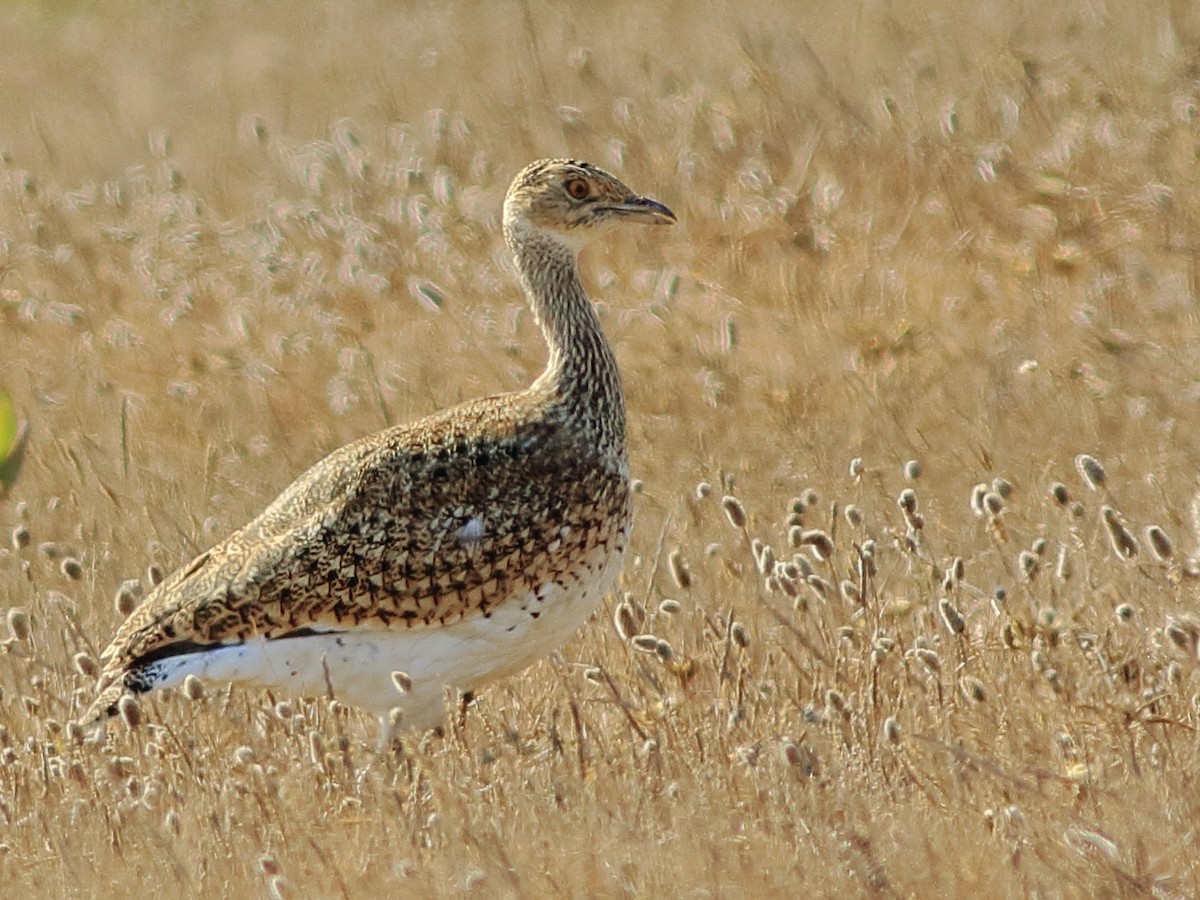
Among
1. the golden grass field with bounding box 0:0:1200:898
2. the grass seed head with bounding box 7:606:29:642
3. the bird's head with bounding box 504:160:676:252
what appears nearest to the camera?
the golden grass field with bounding box 0:0:1200:898

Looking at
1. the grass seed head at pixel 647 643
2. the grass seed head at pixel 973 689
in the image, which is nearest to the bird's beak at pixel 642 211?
the grass seed head at pixel 647 643

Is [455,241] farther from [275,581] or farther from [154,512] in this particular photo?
[275,581]

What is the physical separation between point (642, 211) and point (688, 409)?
2125 millimetres

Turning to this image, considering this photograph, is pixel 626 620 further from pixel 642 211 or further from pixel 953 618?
pixel 642 211

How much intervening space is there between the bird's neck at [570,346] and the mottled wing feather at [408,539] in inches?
6.4

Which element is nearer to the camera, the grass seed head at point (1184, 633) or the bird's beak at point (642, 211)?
the grass seed head at point (1184, 633)

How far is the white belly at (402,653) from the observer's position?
18.2 ft

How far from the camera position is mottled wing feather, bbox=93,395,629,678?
5.57m

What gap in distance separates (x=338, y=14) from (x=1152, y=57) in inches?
265

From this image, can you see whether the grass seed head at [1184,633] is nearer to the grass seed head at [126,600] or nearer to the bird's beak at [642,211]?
the bird's beak at [642,211]

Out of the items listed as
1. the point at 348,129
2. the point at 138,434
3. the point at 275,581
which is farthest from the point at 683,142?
the point at 275,581

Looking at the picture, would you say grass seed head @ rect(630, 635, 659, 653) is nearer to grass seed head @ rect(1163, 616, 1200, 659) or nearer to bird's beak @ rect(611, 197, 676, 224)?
grass seed head @ rect(1163, 616, 1200, 659)

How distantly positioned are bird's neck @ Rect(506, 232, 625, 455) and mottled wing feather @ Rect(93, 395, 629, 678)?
0.16 meters

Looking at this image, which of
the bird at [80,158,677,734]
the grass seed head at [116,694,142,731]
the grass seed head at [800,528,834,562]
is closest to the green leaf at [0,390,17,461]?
the bird at [80,158,677,734]
